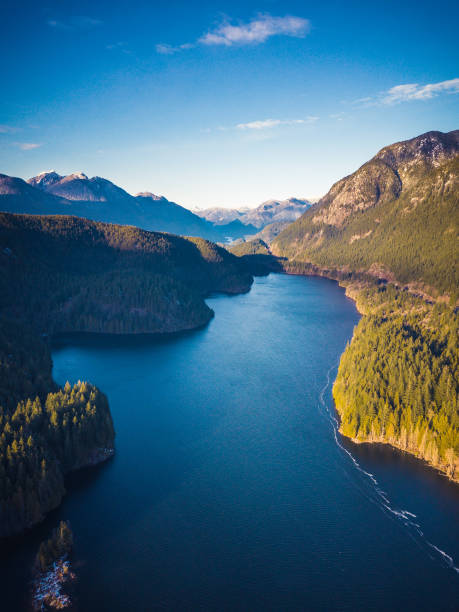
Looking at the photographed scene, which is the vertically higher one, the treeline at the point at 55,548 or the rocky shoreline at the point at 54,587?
the treeline at the point at 55,548

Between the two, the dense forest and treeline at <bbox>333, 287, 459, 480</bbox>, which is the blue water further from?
the dense forest

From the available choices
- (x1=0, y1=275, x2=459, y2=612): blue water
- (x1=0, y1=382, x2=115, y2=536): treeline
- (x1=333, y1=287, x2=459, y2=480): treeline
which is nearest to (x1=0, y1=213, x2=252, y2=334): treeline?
(x1=0, y1=275, x2=459, y2=612): blue water

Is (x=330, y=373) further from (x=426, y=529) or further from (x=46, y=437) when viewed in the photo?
(x=46, y=437)

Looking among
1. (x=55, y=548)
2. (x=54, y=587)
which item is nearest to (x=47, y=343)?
(x=55, y=548)

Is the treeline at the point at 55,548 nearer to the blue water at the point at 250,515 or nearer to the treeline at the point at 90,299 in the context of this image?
the blue water at the point at 250,515

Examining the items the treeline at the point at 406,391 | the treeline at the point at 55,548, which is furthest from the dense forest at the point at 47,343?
the treeline at the point at 406,391

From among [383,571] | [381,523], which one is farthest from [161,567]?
[381,523]
